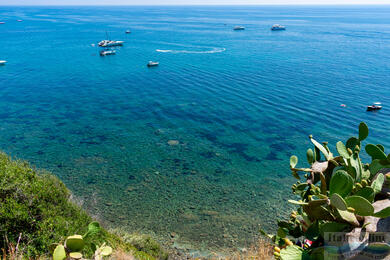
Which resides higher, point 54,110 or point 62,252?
point 62,252

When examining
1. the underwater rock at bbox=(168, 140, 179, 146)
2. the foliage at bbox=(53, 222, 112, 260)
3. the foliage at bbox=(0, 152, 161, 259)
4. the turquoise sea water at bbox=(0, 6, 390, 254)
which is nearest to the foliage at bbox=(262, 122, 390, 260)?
the foliage at bbox=(53, 222, 112, 260)

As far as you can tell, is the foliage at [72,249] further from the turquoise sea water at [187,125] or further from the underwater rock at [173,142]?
the underwater rock at [173,142]

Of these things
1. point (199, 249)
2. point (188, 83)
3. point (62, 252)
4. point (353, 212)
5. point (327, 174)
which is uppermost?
point (353, 212)

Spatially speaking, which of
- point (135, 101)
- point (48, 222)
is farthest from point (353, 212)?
point (135, 101)

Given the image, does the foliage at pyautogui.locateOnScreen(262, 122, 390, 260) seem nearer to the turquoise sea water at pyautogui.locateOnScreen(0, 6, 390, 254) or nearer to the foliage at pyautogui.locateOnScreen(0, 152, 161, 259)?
the foliage at pyautogui.locateOnScreen(0, 152, 161, 259)

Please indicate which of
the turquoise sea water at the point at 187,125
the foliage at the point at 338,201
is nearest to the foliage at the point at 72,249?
the foliage at the point at 338,201

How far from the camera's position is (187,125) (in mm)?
35344

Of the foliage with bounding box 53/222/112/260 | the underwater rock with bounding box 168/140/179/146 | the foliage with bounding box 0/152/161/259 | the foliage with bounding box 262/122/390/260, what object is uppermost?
the foliage with bounding box 262/122/390/260

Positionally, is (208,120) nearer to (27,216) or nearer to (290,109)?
(290,109)

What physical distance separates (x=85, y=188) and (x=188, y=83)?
108ft

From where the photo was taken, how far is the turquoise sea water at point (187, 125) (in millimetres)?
20922

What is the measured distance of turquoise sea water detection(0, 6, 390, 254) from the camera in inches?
824

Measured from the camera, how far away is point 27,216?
1137cm

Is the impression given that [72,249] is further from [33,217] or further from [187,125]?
[187,125]
